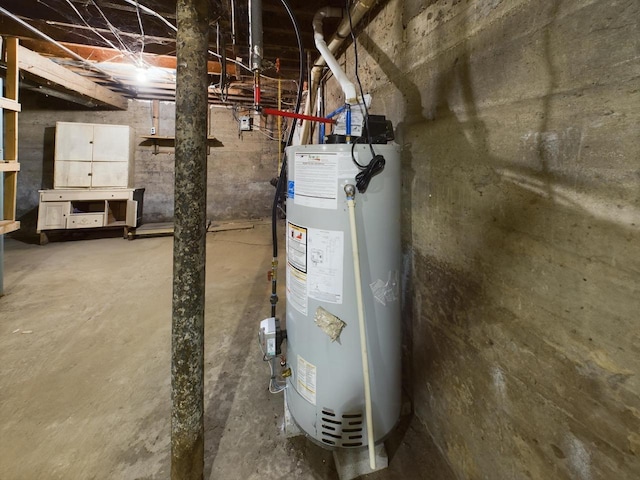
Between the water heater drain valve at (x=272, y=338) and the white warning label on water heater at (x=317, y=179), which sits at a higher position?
the white warning label on water heater at (x=317, y=179)

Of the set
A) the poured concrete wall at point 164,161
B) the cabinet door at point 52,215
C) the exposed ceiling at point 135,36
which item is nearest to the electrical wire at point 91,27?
the exposed ceiling at point 135,36

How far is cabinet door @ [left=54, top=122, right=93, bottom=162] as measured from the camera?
432cm

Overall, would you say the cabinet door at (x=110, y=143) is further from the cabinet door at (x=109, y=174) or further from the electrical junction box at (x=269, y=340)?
the electrical junction box at (x=269, y=340)

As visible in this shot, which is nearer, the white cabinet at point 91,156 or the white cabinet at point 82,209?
the white cabinet at point 82,209

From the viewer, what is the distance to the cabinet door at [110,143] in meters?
4.49

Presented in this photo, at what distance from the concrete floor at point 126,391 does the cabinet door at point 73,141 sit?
7.30 feet

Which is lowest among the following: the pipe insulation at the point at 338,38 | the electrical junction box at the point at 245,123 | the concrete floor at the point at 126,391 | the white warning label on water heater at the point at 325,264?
the concrete floor at the point at 126,391

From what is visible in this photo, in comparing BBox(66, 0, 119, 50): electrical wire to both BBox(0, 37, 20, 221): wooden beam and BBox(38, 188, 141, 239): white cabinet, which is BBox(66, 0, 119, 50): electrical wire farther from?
BBox(38, 188, 141, 239): white cabinet

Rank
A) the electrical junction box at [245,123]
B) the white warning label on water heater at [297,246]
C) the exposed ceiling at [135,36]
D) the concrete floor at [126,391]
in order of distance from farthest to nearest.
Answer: the electrical junction box at [245,123] → the exposed ceiling at [135,36] → the concrete floor at [126,391] → the white warning label on water heater at [297,246]

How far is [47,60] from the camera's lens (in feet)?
10.6

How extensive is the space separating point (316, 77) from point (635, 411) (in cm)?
245

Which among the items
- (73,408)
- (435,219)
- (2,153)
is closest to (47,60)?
(2,153)

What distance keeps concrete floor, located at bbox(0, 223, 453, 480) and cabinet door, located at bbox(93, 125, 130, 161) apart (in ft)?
7.51

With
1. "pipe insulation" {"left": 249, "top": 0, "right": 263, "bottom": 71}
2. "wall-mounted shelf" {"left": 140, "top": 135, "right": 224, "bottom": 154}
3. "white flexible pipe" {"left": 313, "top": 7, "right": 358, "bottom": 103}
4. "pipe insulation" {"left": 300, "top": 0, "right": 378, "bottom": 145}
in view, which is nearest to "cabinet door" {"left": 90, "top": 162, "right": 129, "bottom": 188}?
"wall-mounted shelf" {"left": 140, "top": 135, "right": 224, "bottom": 154}
